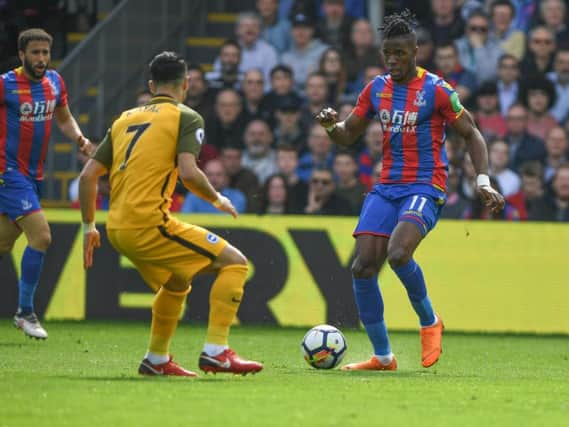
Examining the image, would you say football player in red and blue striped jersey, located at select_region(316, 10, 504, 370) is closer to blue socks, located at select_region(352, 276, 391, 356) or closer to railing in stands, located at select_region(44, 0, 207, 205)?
blue socks, located at select_region(352, 276, 391, 356)

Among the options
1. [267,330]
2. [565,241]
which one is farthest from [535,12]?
[267,330]

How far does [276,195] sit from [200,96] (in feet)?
7.12

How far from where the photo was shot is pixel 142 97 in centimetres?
1672

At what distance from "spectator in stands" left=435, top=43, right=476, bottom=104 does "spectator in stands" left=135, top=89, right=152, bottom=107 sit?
11.8 ft

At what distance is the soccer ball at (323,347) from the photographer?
30.2 ft

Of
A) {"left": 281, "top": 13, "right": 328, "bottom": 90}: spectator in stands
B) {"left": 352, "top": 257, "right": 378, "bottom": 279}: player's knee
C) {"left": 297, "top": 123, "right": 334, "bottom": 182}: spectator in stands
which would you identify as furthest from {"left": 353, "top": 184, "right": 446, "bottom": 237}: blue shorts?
{"left": 281, "top": 13, "right": 328, "bottom": 90}: spectator in stands

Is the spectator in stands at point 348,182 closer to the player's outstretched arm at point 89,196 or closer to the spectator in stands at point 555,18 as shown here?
the spectator in stands at point 555,18

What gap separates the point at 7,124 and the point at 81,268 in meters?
2.77

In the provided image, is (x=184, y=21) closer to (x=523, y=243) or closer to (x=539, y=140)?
(x=539, y=140)

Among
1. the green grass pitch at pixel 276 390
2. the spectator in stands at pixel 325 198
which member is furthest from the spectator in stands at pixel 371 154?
the green grass pitch at pixel 276 390

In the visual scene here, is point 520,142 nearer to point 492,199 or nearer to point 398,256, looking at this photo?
point 492,199

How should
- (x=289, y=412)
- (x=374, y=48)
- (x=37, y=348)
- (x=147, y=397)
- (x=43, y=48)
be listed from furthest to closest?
(x=374, y=48) < (x=43, y=48) < (x=37, y=348) < (x=147, y=397) < (x=289, y=412)

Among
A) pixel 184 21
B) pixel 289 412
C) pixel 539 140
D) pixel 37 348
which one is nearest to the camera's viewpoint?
pixel 289 412

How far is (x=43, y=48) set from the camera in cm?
1157
